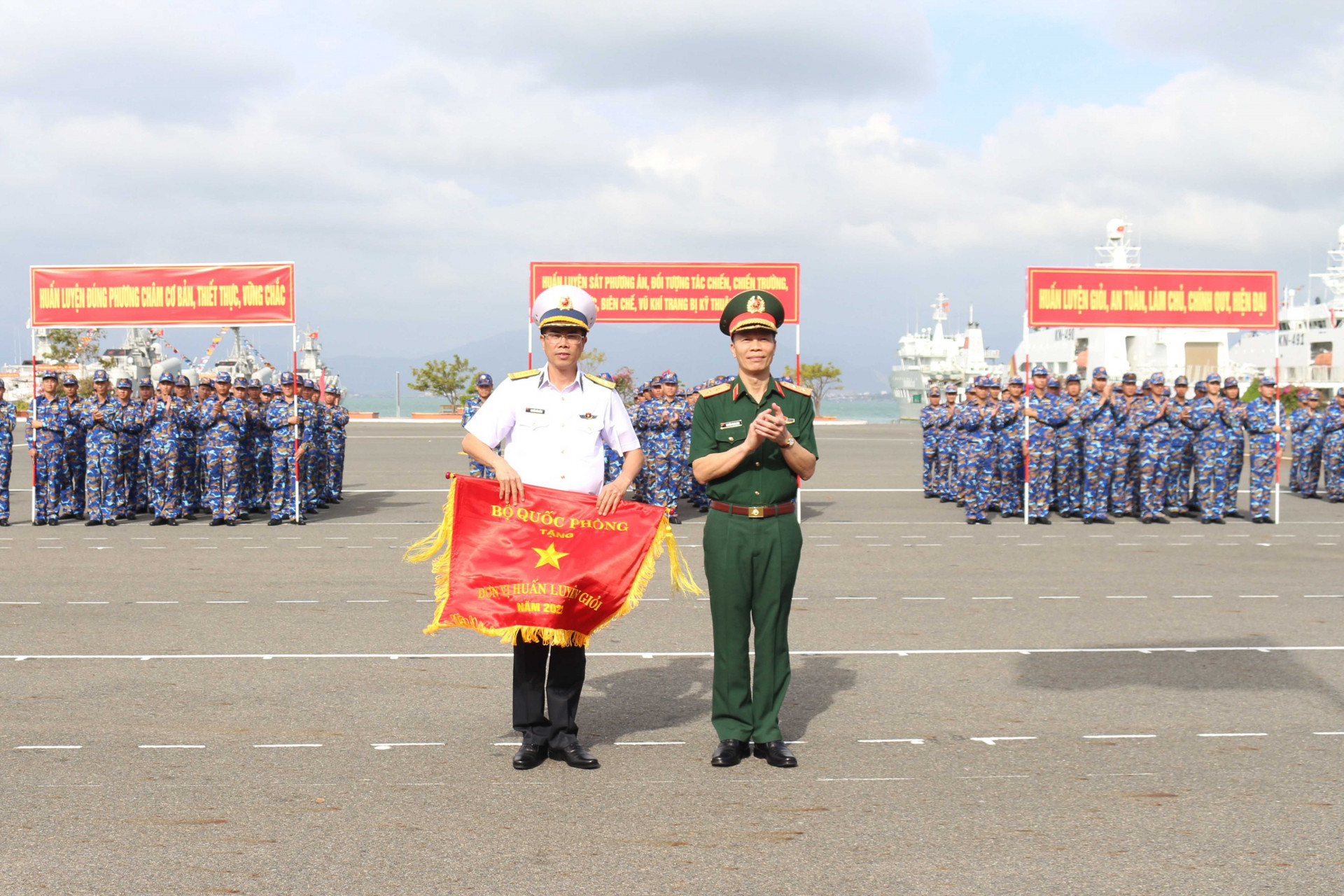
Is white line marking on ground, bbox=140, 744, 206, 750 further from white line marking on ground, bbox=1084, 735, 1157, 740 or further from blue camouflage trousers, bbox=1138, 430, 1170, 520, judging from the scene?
blue camouflage trousers, bbox=1138, 430, 1170, 520

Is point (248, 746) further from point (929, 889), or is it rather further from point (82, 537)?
point (82, 537)

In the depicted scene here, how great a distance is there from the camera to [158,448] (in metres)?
14.9

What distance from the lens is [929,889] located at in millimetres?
3670

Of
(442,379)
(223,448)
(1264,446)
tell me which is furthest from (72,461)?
(442,379)

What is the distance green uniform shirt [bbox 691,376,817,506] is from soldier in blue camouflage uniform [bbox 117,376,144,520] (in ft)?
Answer: 38.6

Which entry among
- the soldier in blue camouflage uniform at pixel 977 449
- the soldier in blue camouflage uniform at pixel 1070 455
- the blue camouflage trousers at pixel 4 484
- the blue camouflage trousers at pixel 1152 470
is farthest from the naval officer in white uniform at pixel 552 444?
the blue camouflage trousers at pixel 1152 470

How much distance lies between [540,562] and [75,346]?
8038 centimetres

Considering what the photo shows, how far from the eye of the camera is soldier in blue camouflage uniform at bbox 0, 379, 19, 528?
47.6 ft

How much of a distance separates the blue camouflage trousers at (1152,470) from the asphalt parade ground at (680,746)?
16.3 ft

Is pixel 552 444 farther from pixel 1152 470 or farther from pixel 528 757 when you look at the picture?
pixel 1152 470

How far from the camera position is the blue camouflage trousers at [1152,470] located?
15.3 m

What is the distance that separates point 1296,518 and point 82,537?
51.9ft

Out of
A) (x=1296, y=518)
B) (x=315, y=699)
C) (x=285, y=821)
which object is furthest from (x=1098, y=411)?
(x=285, y=821)

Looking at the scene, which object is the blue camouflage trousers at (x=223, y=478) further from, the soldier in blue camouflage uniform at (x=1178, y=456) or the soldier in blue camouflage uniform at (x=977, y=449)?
the soldier in blue camouflage uniform at (x=1178, y=456)
